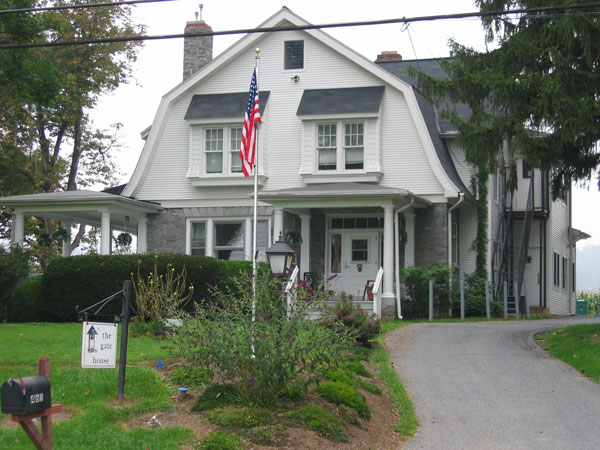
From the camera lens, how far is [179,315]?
29.6 ft

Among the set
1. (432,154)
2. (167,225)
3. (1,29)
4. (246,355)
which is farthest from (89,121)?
(246,355)

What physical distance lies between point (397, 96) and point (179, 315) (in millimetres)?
13855

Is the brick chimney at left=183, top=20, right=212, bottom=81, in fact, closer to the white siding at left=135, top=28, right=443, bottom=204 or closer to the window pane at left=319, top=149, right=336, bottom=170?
the white siding at left=135, top=28, right=443, bottom=204

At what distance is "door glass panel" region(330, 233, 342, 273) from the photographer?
21.9 metres

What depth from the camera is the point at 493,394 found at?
33.9 feet

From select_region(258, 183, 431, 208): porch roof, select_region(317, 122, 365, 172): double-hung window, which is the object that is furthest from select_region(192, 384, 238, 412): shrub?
select_region(317, 122, 365, 172): double-hung window

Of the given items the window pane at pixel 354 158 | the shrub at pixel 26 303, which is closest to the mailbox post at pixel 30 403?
the shrub at pixel 26 303

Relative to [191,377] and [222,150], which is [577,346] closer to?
[191,377]

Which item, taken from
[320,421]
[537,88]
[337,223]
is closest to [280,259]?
[320,421]

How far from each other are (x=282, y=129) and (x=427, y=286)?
20.1 ft

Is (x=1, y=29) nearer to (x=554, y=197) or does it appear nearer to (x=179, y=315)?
(x=179, y=315)

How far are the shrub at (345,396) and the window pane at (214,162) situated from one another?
552 inches

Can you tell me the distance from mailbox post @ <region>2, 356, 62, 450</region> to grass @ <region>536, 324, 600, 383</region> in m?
8.00

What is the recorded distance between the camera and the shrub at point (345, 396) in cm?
877
